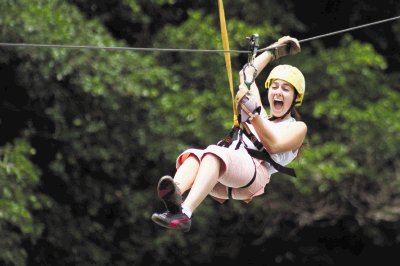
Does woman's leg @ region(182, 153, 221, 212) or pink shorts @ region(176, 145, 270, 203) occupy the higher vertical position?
pink shorts @ region(176, 145, 270, 203)

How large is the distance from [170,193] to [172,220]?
12cm

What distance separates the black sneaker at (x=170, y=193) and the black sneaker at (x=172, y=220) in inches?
0.9

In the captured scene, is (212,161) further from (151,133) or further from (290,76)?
(151,133)

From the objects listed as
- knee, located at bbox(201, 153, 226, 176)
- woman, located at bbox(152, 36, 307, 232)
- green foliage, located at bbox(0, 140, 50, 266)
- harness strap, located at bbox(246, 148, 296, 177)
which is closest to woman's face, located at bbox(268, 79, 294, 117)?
woman, located at bbox(152, 36, 307, 232)

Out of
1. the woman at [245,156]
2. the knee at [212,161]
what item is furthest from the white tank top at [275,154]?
the knee at [212,161]

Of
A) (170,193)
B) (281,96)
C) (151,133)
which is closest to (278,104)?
(281,96)

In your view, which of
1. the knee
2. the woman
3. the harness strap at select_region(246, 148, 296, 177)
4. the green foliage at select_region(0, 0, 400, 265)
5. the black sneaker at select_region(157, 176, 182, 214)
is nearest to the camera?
the black sneaker at select_region(157, 176, 182, 214)

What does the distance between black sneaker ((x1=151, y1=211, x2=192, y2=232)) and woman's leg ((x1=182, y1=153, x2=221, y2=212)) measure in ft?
0.28

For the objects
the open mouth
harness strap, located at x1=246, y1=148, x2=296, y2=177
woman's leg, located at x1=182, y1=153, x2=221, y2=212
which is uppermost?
the open mouth

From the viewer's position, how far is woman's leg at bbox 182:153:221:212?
18.6 feet

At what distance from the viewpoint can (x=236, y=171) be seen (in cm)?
587

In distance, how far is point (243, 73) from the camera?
5883 mm

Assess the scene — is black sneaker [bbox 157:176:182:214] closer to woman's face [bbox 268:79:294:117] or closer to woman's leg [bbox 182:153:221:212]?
woman's leg [bbox 182:153:221:212]

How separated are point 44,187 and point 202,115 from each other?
1535mm
